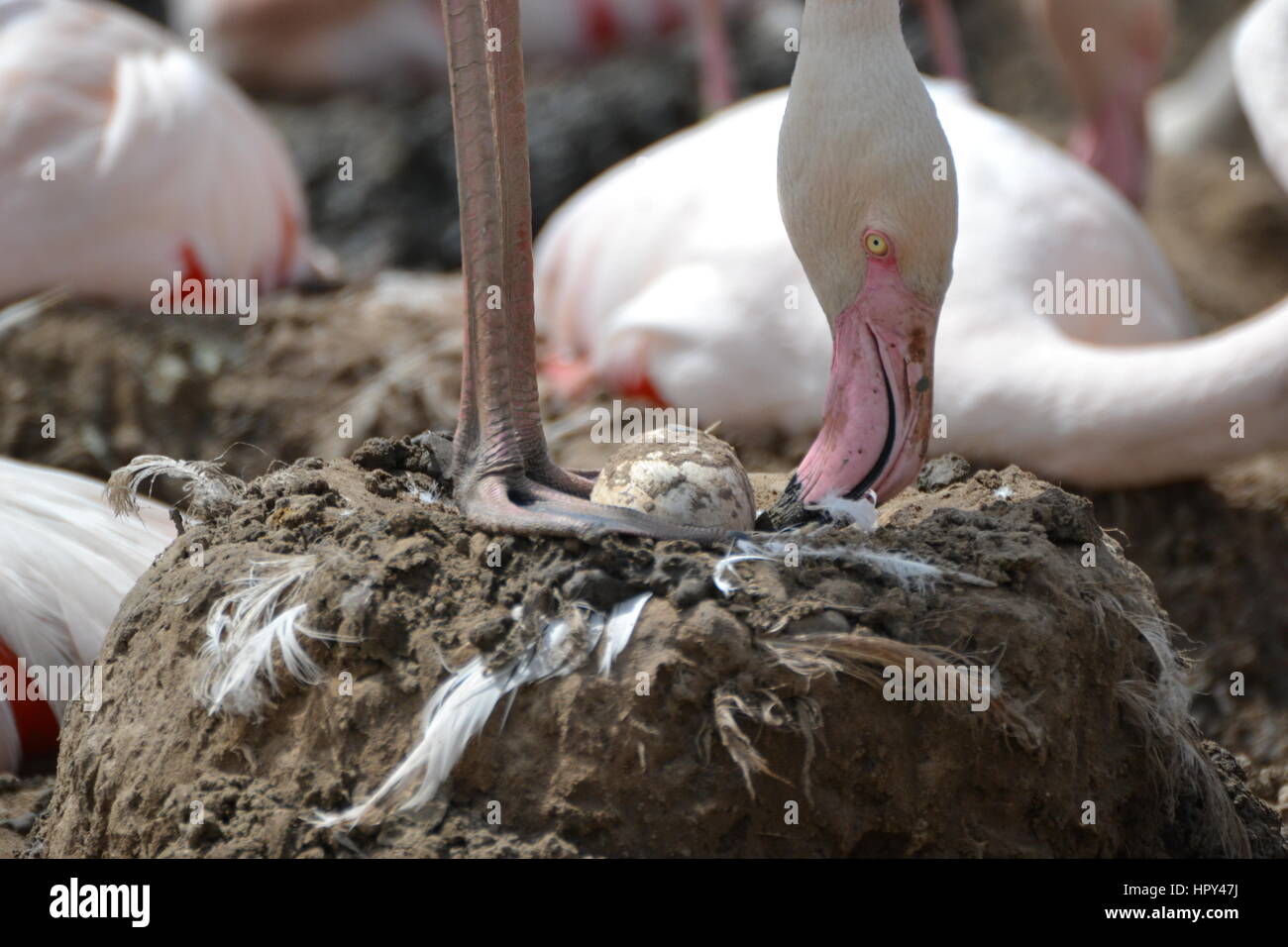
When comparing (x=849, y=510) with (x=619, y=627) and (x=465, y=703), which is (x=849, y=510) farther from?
(x=465, y=703)

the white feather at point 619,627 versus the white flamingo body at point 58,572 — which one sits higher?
the white flamingo body at point 58,572

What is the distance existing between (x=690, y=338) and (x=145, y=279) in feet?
4.80

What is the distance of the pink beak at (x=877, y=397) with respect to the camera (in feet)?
7.57

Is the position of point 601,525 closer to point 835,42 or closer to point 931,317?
point 931,317

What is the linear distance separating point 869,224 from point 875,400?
236 mm

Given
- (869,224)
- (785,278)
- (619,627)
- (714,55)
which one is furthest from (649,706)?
(714,55)

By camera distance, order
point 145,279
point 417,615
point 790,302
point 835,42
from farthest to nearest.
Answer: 1. point 145,279
2. point 790,302
3. point 835,42
4. point 417,615

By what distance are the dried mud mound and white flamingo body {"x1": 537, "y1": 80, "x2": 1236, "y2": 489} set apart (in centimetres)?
137

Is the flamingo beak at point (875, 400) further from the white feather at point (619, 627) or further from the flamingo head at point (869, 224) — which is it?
the white feather at point (619, 627)

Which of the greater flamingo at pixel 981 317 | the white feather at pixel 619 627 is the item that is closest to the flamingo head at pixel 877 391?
the white feather at pixel 619 627

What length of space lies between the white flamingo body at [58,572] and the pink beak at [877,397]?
101cm

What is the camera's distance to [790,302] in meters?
3.61

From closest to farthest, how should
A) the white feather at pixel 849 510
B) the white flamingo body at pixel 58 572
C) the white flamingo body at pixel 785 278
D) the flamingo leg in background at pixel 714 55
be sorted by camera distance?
the white feather at pixel 849 510 < the white flamingo body at pixel 58 572 < the white flamingo body at pixel 785 278 < the flamingo leg in background at pixel 714 55
